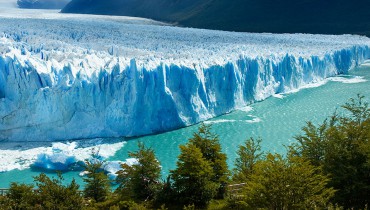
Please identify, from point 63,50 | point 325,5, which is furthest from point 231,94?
point 325,5

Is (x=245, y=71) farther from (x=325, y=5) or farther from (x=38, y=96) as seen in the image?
(x=325, y=5)

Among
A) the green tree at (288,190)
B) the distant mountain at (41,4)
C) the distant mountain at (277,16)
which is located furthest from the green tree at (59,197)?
the distant mountain at (41,4)

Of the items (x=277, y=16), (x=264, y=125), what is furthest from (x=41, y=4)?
(x=264, y=125)

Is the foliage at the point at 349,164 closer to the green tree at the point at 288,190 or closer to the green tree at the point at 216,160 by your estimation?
the green tree at the point at 288,190

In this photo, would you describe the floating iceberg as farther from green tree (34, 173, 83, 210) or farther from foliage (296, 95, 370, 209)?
foliage (296, 95, 370, 209)

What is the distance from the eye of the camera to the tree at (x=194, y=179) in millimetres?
8242

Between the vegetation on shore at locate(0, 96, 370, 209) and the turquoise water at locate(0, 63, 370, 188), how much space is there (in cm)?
371

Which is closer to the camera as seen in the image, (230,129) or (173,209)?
(173,209)

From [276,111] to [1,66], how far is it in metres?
13.6

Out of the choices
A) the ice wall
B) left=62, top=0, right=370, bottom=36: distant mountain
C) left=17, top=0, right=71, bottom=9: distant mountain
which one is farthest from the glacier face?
left=17, top=0, right=71, bottom=9: distant mountain

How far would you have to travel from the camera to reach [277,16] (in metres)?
54.1

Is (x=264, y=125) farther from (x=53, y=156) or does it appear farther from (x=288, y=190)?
(x=288, y=190)

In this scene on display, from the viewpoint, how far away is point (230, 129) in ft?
55.8

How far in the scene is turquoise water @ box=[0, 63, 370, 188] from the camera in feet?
46.0
